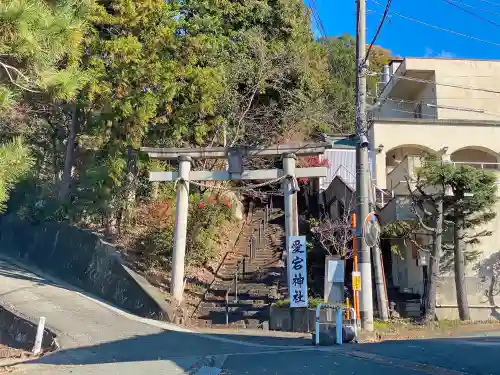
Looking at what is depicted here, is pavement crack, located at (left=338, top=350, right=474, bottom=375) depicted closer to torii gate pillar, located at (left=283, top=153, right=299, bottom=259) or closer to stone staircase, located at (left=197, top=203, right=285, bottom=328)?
stone staircase, located at (left=197, top=203, right=285, bottom=328)

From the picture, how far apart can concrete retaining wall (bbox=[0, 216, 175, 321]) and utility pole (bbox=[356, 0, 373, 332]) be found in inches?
238

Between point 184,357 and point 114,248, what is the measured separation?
33.9ft

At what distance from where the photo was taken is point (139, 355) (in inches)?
403

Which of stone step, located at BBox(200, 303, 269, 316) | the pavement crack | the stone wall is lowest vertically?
the pavement crack

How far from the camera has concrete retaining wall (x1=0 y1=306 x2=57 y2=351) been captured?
12312 mm

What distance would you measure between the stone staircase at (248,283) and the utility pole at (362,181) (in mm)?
4096

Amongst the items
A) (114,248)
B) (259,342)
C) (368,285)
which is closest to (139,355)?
(259,342)

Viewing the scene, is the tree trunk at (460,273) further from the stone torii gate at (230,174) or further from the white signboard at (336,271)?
the stone torii gate at (230,174)

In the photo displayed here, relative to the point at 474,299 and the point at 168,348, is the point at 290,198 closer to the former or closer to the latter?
the point at 474,299

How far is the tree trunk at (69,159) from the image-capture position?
2194cm

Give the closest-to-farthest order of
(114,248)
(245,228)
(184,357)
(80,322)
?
(184,357) < (80,322) < (114,248) < (245,228)

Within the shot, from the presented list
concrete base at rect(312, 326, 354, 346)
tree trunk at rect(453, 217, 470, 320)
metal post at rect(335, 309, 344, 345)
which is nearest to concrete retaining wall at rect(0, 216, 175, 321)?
concrete base at rect(312, 326, 354, 346)

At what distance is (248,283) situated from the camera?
698 inches

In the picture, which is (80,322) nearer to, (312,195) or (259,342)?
(259,342)
